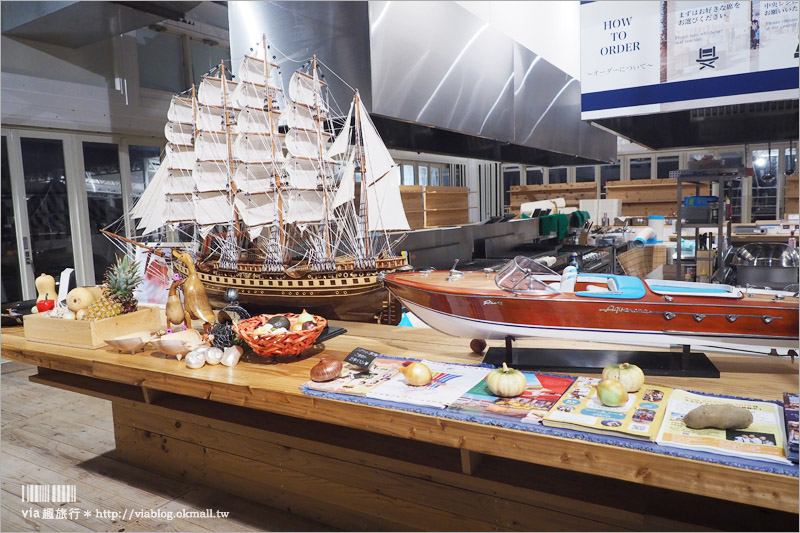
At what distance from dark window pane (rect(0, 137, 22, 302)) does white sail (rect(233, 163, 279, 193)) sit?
3692 mm

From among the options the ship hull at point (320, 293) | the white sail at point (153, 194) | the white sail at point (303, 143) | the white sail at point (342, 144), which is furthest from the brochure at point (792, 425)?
the white sail at point (153, 194)

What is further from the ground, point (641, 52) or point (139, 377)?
point (641, 52)

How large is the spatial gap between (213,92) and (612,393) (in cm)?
292

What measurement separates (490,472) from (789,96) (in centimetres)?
184

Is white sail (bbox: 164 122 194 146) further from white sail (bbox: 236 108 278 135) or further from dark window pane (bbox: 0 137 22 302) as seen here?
dark window pane (bbox: 0 137 22 302)

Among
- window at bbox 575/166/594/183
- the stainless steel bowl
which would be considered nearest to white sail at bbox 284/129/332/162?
the stainless steel bowl

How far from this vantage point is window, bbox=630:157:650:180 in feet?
36.3

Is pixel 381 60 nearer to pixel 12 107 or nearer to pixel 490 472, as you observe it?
pixel 490 472

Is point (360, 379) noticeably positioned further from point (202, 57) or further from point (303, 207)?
point (202, 57)

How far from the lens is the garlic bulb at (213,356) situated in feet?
6.61

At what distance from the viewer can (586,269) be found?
4551mm

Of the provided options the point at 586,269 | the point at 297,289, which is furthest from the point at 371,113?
the point at 586,269

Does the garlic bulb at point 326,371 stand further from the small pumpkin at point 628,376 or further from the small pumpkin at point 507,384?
the small pumpkin at point 628,376

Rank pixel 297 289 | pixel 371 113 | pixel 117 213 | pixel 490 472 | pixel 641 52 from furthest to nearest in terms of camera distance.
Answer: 1. pixel 117 213
2. pixel 371 113
3. pixel 297 289
4. pixel 641 52
5. pixel 490 472
